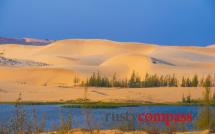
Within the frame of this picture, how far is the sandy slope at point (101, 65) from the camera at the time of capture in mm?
86031

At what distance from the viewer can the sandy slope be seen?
282ft

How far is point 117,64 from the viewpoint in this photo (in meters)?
123

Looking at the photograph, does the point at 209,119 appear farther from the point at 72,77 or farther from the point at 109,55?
the point at 109,55

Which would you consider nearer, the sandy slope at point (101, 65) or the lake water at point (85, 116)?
the lake water at point (85, 116)

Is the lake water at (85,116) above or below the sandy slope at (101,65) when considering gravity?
below

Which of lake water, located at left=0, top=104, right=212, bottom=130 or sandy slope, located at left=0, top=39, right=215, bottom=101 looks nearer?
lake water, located at left=0, top=104, right=212, bottom=130

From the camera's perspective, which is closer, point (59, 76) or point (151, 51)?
point (59, 76)

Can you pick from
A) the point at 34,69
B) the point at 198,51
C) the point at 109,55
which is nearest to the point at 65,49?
the point at 109,55

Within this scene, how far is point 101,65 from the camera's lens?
409ft

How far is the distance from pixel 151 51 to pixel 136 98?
91.7 meters

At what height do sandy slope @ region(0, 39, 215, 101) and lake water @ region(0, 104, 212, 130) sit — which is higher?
sandy slope @ region(0, 39, 215, 101)

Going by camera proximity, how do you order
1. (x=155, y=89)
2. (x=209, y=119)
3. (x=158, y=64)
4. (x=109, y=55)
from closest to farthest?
(x=209, y=119) < (x=155, y=89) < (x=158, y=64) < (x=109, y=55)

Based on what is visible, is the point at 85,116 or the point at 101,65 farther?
the point at 101,65

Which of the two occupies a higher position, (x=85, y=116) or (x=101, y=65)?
(x=101, y=65)
